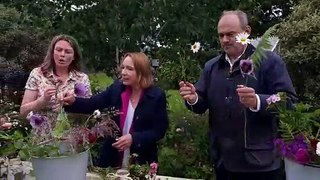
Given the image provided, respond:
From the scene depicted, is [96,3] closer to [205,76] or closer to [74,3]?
[74,3]

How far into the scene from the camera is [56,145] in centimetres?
214

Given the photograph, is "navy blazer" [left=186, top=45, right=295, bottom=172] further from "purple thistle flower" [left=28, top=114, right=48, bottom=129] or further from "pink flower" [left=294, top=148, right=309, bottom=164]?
"purple thistle flower" [left=28, top=114, right=48, bottom=129]

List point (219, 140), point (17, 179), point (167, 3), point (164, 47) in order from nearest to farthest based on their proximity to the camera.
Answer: point (17, 179)
point (219, 140)
point (167, 3)
point (164, 47)

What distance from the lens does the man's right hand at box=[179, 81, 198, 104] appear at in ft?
8.35

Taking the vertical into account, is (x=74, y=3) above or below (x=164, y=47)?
above

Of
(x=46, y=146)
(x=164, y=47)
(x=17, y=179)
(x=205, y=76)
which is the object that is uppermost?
(x=164, y=47)

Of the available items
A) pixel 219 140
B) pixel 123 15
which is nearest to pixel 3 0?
pixel 123 15

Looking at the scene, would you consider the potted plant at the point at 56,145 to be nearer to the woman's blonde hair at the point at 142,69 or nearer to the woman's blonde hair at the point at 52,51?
the woman's blonde hair at the point at 142,69

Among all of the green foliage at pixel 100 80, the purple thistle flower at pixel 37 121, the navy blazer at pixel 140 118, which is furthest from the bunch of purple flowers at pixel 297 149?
the green foliage at pixel 100 80

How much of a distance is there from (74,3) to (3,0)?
0.90m

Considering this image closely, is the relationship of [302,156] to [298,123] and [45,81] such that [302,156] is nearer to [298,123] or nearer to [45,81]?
[298,123]

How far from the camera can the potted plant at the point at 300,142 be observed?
1.91m

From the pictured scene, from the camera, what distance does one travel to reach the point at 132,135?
9.60ft

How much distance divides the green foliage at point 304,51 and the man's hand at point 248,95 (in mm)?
2427
